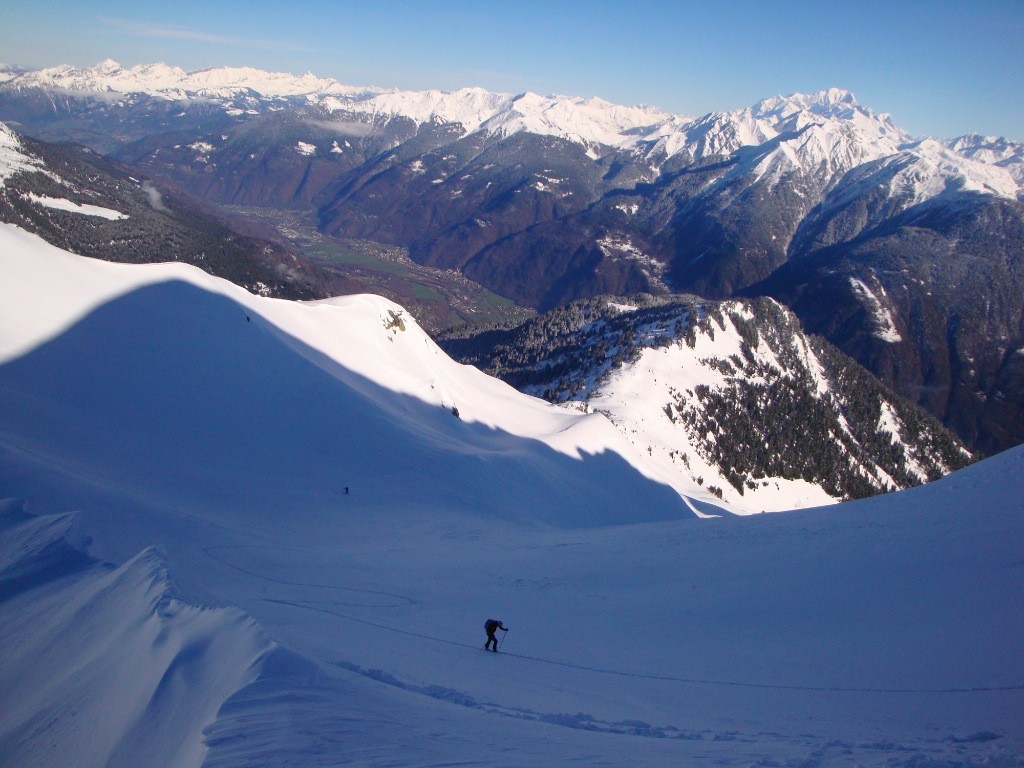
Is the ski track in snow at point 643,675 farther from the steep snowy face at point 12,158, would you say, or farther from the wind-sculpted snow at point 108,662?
the steep snowy face at point 12,158

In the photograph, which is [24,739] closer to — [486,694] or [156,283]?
[486,694]

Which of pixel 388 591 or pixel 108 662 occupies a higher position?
pixel 388 591

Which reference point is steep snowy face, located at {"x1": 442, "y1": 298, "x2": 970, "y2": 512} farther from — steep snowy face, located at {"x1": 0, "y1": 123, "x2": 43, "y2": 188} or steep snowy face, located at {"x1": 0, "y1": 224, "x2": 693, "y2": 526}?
steep snowy face, located at {"x1": 0, "y1": 123, "x2": 43, "y2": 188}

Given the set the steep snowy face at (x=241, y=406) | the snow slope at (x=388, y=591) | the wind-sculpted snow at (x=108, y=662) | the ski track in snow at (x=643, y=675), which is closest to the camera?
the wind-sculpted snow at (x=108, y=662)

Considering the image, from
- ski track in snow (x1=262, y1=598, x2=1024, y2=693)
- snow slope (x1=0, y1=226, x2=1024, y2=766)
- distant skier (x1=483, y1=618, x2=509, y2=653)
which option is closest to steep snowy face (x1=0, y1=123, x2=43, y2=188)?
snow slope (x1=0, y1=226, x2=1024, y2=766)

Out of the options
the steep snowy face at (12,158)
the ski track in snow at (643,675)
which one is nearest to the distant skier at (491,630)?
the ski track in snow at (643,675)

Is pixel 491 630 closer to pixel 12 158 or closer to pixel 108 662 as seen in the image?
pixel 108 662

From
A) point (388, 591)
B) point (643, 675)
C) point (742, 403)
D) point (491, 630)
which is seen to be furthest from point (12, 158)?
point (643, 675)

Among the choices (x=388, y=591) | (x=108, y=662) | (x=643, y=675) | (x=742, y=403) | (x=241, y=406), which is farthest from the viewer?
(x=742, y=403)
